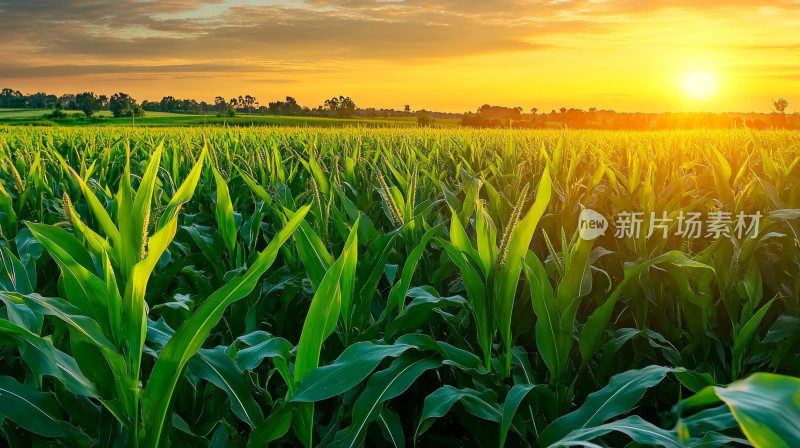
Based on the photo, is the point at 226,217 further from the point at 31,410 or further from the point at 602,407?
the point at 602,407

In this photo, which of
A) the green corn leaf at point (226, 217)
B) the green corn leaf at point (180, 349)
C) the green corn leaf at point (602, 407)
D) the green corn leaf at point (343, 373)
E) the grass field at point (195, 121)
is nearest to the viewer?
the green corn leaf at point (180, 349)

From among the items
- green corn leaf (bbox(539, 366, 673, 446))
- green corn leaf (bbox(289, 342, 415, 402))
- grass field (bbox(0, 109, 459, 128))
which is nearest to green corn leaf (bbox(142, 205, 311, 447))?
green corn leaf (bbox(289, 342, 415, 402))

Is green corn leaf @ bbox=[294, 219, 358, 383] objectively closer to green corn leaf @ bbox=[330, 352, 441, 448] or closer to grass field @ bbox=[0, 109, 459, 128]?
green corn leaf @ bbox=[330, 352, 441, 448]

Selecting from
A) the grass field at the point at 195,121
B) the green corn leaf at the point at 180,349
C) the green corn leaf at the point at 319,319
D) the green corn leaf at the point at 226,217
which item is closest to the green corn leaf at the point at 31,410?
the green corn leaf at the point at 180,349

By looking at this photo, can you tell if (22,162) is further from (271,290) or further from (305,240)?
(305,240)

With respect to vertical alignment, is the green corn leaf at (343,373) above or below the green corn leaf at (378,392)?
above

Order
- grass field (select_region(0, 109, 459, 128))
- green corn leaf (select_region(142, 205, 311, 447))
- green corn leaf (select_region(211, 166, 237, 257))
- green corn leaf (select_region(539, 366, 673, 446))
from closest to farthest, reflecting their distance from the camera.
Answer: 1. green corn leaf (select_region(142, 205, 311, 447))
2. green corn leaf (select_region(539, 366, 673, 446))
3. green corn leaf (select_region(211, 166, 237, 257))
4. grass field (select_region(0, 109, 459, 128))

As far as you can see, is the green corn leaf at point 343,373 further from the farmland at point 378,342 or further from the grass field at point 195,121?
the grass field at point 195,121

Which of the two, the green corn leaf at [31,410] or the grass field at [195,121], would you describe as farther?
the grass field at [195,121]

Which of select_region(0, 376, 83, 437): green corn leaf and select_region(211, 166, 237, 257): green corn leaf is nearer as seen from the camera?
select_region(0, 376, 83, 437): green corn leaf

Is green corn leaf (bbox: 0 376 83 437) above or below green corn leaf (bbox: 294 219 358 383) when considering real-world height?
below

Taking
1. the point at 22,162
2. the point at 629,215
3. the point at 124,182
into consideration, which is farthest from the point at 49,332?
the point at 22,162

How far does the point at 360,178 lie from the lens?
4891 millimetres

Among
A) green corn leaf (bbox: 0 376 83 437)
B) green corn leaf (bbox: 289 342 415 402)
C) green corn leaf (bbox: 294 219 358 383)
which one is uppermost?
green corn leaf (bbox: 294 219 358 383)
